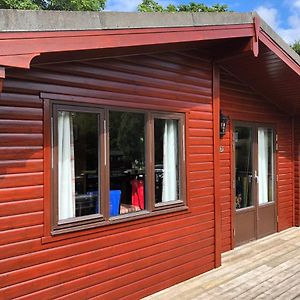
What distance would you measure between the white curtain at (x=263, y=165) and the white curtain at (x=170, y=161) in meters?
2.69

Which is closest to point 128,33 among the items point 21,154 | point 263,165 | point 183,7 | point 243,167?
point 21,154

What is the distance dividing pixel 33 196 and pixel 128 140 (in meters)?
1.25

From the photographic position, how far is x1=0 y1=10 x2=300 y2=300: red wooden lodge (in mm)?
2971

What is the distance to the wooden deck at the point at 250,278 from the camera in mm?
4062

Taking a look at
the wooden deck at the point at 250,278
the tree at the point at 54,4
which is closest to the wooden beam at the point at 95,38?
the wooden deck at the point at 250,278

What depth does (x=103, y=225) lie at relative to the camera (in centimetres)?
361

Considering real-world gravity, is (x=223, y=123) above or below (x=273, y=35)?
below

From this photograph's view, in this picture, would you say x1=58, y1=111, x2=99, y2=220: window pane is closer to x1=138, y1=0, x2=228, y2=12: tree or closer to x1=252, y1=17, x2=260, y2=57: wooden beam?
x1=252, y1=17, x2=260, y2=57: wooden beam

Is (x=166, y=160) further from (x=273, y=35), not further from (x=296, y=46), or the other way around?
(x=296, y=46)

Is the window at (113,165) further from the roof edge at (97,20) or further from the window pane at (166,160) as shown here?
the roof edge at (97,20)

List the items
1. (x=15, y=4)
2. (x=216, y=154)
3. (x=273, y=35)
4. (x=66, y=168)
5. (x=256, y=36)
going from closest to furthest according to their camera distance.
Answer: (x=66, y=168), (x=256, y=36), (x=273, y=35), (x=216, y=154), (x=15, y=4)

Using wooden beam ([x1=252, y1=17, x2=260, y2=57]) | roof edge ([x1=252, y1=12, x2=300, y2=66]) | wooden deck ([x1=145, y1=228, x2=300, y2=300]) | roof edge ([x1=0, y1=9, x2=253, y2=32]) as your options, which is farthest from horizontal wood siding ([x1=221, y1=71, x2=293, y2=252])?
roof edge ([x1=0, y1=9, x2=253, y2=32])

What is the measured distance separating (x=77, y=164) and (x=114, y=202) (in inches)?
25.2

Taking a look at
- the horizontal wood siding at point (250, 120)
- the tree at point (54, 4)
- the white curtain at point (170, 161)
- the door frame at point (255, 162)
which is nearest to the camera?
the white curtain at point (170, 161)
